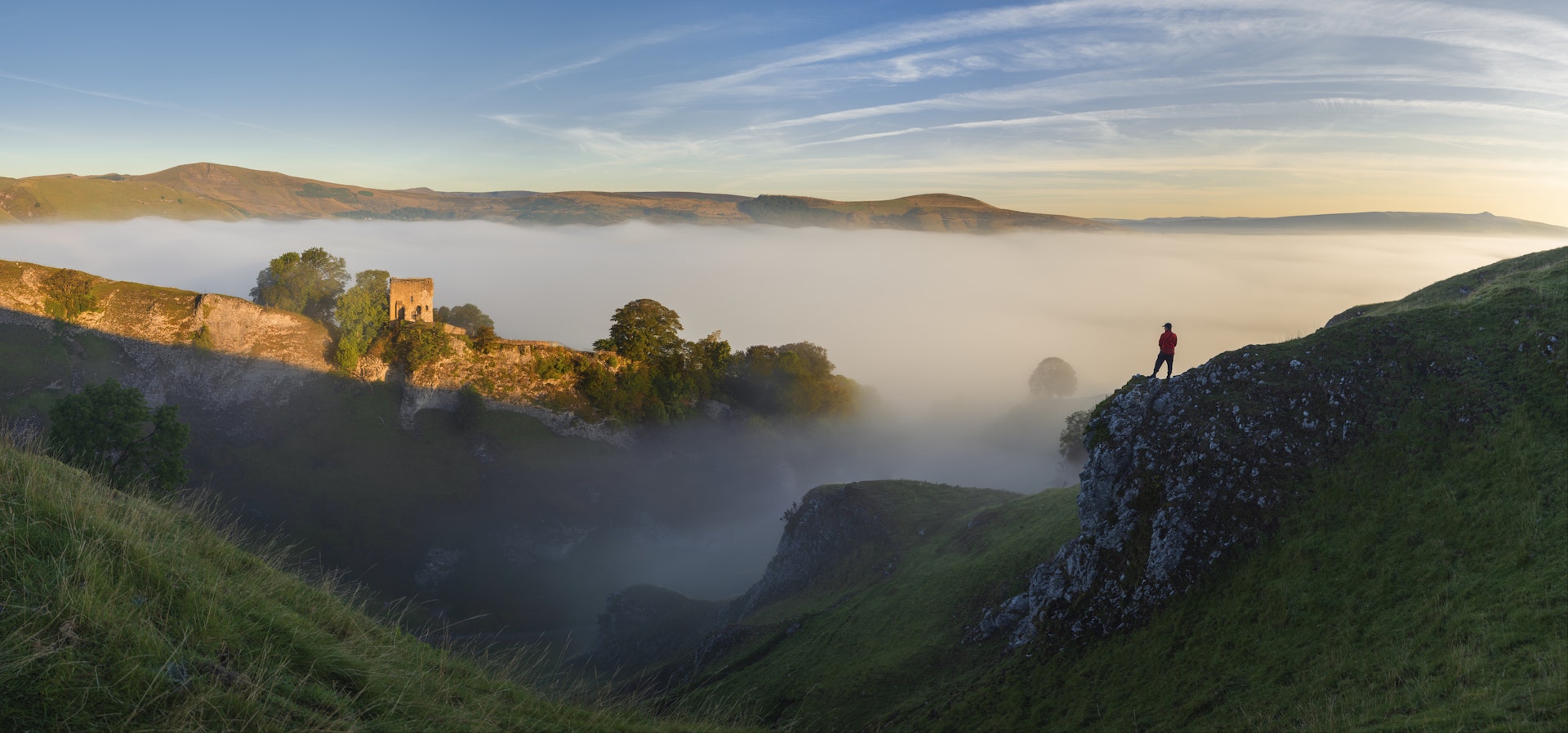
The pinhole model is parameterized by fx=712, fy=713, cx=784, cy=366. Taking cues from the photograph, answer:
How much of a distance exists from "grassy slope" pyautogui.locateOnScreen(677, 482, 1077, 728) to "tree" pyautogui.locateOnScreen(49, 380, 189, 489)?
25894 mm

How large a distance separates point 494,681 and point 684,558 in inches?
1879

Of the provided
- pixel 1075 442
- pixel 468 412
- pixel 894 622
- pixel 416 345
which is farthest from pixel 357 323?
pixel 1075 442

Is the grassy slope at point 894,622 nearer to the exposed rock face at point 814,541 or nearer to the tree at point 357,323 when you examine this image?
the exposed rock face at point 814,541

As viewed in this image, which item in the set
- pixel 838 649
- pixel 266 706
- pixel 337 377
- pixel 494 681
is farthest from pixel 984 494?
pixel 337 377

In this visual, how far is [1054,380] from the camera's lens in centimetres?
9788

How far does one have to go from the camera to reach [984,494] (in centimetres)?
4172

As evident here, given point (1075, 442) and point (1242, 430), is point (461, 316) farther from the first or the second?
point (1242, 430)

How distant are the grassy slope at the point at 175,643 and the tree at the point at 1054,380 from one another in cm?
9686

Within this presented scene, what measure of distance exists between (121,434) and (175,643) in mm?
36353

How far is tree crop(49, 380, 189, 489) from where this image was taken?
31.2 m

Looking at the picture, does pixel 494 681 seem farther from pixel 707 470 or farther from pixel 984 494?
pixel 707 470

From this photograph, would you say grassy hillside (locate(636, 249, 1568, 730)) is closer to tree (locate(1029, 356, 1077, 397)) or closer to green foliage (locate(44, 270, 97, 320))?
green foliage (locate(44, 270, 97, 320))

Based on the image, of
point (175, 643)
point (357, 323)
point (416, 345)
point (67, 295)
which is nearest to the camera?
point (175, 643)

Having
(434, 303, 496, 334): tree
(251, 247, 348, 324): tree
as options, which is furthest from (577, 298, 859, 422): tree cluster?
(251, 247, 348, 324): tree
